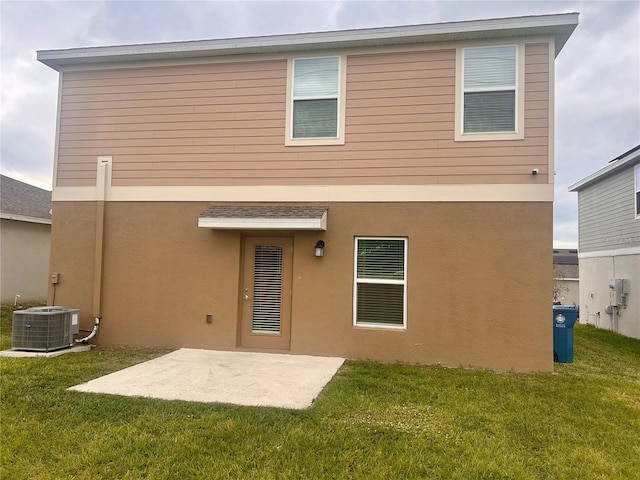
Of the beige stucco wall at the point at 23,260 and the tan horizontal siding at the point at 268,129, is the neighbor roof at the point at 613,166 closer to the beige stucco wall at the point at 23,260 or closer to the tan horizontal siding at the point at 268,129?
the tan horizontal siding at the point at 268,129

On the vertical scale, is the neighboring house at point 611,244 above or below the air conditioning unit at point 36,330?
above

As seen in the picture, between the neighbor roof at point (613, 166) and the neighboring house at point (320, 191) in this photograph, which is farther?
the neighbor roof at point (613, 166)

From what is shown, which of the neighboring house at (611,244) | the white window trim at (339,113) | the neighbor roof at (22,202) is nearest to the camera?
the white window trim at (339,113)

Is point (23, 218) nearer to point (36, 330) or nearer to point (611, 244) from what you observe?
point (36, 330)

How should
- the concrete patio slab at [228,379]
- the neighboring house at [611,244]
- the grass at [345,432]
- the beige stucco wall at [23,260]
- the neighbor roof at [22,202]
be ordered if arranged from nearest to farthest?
the grass at [345,432] < the concrete patio slab at [228,379] < the neighboring house at [611,244] < the beige stucco wall at [23,260] < the neighbor roof at [22,202]

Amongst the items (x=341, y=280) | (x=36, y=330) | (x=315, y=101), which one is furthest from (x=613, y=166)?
(x=36, y=330)

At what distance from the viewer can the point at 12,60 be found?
902cm

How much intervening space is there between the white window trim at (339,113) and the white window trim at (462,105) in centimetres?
182

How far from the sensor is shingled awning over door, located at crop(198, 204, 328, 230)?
20.5 ft

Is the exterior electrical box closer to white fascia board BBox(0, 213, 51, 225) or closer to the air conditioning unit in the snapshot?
the air conditioning unit

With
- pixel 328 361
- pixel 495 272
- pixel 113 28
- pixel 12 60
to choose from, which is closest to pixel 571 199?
pixel 495 272

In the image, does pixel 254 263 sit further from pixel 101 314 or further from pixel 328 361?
pixel 101 314

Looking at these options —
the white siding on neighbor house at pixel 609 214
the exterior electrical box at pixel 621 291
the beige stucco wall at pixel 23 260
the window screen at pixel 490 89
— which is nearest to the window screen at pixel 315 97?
the window screen at pixel 490 89

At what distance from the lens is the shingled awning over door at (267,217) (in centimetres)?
625
